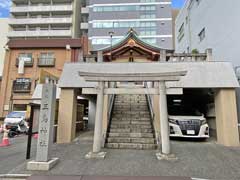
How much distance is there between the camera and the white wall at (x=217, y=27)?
9.27 meters

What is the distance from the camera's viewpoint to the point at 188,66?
827cm

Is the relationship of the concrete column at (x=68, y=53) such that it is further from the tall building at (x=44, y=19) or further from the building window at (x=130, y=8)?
the building window at (x=130, y=8)

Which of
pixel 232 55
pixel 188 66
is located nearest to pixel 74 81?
pixel 188 66

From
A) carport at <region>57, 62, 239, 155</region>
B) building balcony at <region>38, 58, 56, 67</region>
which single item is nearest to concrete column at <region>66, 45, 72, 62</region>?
building balcony at <region>38, 58, 56, 67</region>

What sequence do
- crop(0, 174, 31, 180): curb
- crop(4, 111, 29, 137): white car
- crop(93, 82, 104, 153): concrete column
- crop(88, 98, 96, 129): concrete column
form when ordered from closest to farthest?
crop(0, 174, 31, 180): curb
crop(93, 82, 104, 153): concrete column
crop(4, 111, 29, 137): white car
crop(88, 98, 96, 129): concrete column

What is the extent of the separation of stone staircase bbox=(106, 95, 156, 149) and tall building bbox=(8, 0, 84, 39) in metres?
24.4

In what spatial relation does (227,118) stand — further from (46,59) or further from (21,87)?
(21,87)

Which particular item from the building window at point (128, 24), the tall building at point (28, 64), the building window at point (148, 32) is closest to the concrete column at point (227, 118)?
the tall building at point (28, 64)

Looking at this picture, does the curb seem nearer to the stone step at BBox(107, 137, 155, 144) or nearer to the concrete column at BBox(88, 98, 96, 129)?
the stone step at BBox(107, 137, 155, 144)

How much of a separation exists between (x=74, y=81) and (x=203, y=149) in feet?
20.6

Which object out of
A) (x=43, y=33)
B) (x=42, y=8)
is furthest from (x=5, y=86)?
(x=42, y=8)

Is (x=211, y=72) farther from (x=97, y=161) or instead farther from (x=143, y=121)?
(x=97, y=161)

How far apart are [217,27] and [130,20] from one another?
25253 millimetres

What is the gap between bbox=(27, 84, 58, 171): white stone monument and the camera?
497 centimetres
